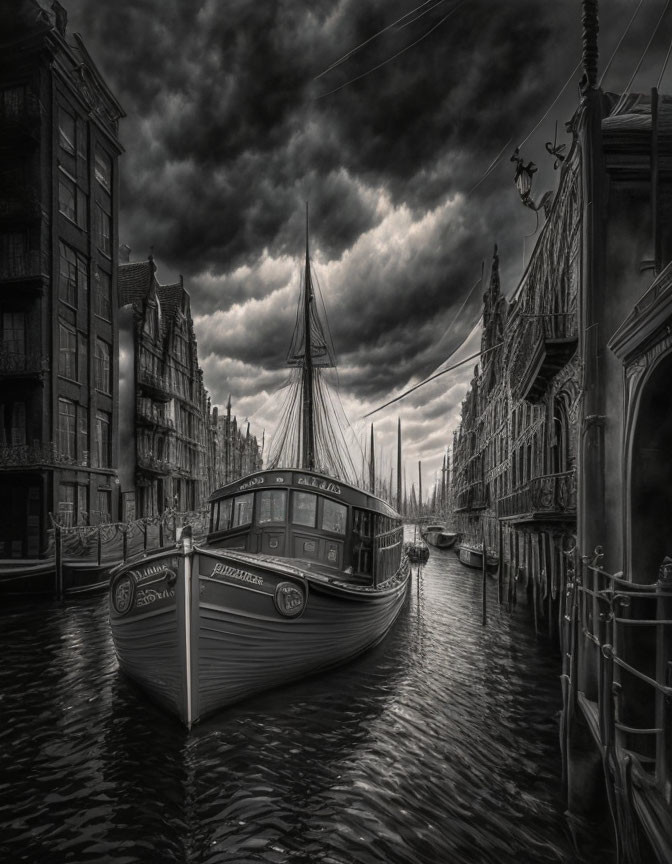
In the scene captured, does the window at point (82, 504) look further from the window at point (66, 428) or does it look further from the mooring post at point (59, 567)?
the mooring post at point (59, 567)

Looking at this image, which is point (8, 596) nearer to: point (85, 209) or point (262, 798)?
point (262, 798)

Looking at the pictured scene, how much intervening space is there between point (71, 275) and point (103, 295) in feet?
8.56

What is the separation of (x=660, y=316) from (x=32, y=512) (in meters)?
24.3

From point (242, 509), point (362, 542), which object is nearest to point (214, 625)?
point (242, 509)

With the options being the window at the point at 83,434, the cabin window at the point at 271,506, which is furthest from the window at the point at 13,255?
the cabin window at the point at 271,506

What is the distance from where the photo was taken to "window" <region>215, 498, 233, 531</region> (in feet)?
45.3

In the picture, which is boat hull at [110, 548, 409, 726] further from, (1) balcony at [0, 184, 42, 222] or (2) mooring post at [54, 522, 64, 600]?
(1) balcony at [0, 184, 42, 222]

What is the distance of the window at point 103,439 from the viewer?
89.7 ft

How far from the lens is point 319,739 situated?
28.7ft

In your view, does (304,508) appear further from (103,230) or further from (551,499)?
(103,230)

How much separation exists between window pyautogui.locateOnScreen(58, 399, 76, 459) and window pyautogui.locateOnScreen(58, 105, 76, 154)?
498 inches

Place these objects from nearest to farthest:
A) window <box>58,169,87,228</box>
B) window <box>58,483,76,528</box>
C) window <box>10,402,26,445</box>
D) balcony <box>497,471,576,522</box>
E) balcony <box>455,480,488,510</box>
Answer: balcony <box>497,471,576,522</box>
window <box>10,402,26,445</box>
window <box>58,483,76,528</box>
window <box>58,169,87,228</box>
balcony <box>455,480,488,510</box>

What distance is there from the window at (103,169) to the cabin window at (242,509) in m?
23.8

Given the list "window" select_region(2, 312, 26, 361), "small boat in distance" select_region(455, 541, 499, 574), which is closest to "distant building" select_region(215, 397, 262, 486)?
"small boat in distance" select_region(455, 541, 499, 574)
